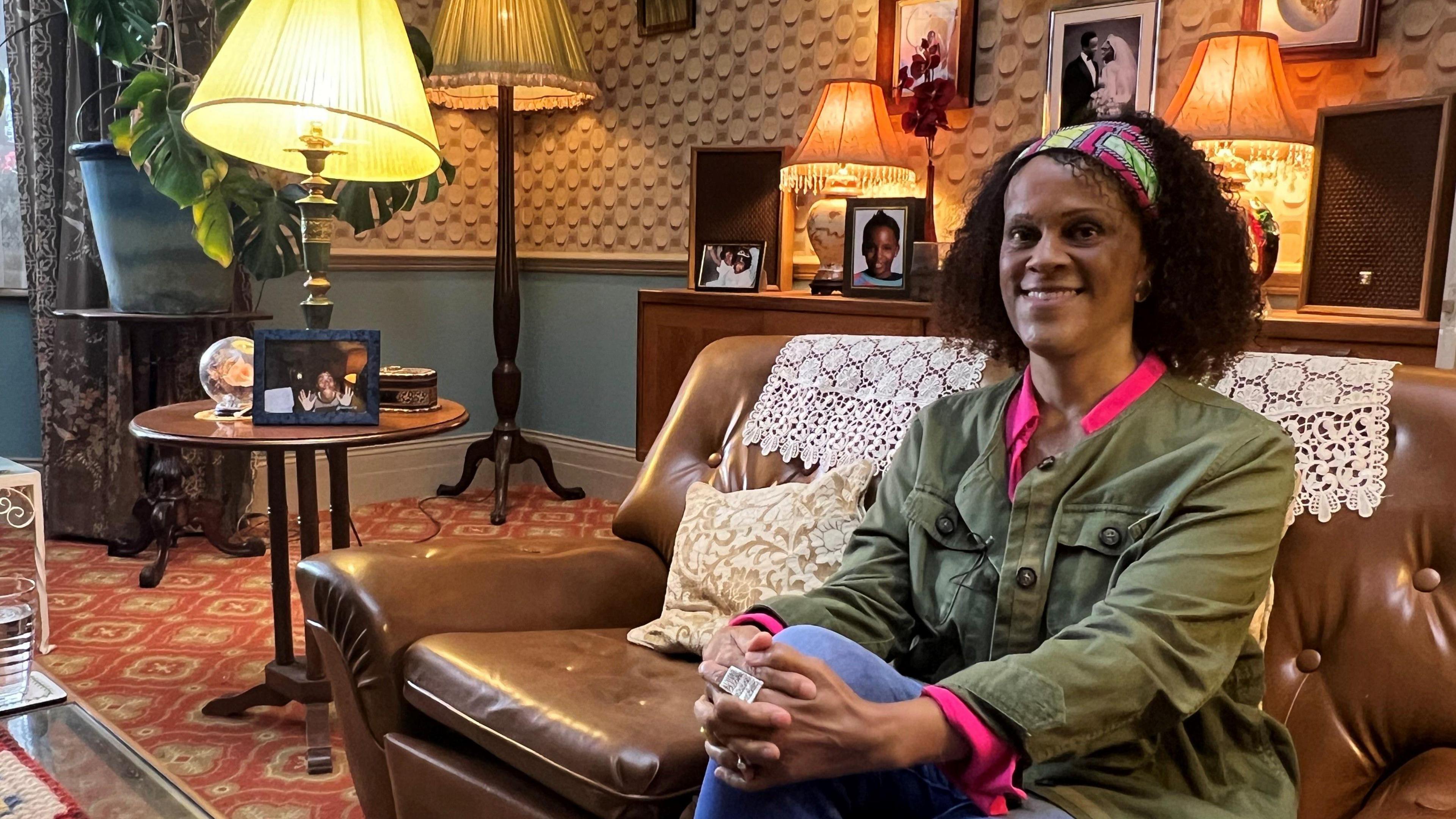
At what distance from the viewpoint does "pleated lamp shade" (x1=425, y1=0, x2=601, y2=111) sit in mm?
3764

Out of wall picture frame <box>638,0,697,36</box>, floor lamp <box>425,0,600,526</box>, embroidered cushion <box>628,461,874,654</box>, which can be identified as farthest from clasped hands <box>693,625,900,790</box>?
wall picture frame <box>638,0,697,36</box>

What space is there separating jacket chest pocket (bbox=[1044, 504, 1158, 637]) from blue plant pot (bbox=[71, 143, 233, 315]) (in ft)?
8.72

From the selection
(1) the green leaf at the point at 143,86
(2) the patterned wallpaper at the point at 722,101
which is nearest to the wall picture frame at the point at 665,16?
(2) the patterned wallpaper at the point at 722,101

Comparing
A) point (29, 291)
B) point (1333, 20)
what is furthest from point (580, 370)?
point (1333, 20)

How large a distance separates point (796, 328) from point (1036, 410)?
1887 millimetres

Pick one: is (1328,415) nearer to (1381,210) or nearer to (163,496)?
(1381,210)

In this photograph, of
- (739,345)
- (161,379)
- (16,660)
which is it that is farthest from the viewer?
(161,379)

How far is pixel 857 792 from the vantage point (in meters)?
1.12

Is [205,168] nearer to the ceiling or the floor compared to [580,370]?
nearer to the ceiling

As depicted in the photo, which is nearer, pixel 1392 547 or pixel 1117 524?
pixel 1117 524

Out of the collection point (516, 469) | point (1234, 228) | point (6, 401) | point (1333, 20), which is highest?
point (1333, 20)

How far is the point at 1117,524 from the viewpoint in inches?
45.2

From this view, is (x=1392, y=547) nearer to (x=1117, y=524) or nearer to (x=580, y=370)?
(x=1117, y=524)

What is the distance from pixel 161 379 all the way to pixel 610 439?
1541 mm
